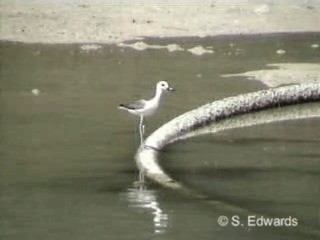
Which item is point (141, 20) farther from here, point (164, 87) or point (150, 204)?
point (150, 204)

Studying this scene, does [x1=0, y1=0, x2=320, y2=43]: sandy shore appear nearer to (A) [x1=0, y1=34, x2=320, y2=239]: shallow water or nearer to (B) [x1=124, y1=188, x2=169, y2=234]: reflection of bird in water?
(A) [x1=0, y1=34, x2=320, y2=239]: shallow water

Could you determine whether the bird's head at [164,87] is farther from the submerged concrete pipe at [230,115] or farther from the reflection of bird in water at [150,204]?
the reflection of bird in water at [150,204]

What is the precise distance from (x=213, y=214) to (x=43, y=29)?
61 centimetres

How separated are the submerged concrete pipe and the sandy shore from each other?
15cm

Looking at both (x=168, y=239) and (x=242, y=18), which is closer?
(x=168, y=239)

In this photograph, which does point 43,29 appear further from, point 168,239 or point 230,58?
point 168,239

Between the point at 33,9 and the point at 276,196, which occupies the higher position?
the point at 33,9

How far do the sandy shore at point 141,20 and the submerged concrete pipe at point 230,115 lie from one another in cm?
15

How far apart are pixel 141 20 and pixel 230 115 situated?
1.02 ft

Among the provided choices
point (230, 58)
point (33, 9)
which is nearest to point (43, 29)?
point (33, 9)

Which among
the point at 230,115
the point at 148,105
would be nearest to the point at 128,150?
the point at 148,105

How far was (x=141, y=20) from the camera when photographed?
2334mm

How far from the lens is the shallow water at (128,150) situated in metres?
2.18

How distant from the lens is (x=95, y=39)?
2.34 meters
